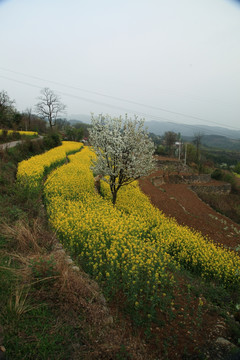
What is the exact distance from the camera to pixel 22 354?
2893 millimetres

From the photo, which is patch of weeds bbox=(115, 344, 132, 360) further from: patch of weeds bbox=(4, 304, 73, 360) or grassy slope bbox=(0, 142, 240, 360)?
patch of weeds bbox=(4, 304, 73, 360)

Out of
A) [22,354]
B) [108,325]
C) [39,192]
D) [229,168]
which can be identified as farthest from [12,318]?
[229,168]

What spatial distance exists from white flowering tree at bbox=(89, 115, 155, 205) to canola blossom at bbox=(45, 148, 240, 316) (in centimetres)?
221

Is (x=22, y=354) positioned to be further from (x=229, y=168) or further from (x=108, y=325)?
(x=229, y=168)

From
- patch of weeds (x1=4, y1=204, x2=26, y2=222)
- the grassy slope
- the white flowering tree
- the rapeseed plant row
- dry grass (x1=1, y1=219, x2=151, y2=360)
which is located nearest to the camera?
the grassy slope

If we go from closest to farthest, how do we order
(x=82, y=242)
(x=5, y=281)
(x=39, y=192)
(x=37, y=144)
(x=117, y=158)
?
(x=5, y=281), (x=82, y=242), (x=39, y=192), (x=117, y=158), (x=37, y=144)

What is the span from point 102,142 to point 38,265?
8364 millimetres

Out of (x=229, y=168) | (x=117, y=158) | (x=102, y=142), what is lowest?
(x=229, y=168)

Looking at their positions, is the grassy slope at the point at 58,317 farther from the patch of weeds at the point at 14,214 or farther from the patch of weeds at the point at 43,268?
the patch of weeds at the point at 14,214

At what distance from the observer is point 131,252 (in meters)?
5.73

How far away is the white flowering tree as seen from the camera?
436 inches

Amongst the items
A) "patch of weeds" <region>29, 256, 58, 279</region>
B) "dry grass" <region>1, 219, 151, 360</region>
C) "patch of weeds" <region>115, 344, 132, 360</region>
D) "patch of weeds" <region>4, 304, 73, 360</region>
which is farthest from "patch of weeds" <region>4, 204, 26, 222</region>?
"patch of weeds" <region>115, 344, 132, 360</region>

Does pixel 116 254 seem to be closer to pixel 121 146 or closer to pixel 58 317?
pixel 58 317

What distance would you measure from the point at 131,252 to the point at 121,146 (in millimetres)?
6439
